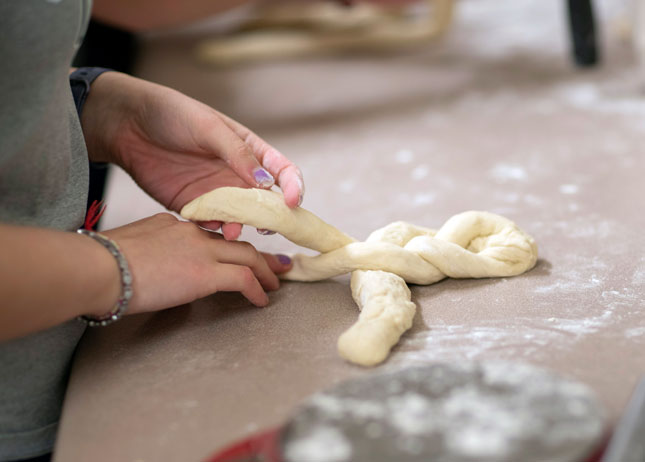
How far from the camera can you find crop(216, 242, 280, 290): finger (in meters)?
1.00

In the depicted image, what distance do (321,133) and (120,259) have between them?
47.3 inches

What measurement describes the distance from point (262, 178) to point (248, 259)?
0.41 feet

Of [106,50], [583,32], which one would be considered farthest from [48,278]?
[106,50]

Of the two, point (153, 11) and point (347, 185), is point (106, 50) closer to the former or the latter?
point (153, 11)

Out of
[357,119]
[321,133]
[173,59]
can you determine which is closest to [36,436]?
[321,133]

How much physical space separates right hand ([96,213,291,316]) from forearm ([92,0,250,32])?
1.57m

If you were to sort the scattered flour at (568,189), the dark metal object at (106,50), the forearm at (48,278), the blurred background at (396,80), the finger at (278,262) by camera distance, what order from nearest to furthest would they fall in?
the forearm at (48,278)
the finger at (278,262)
the scattered flour at (568,189)
the blurred background at (396,80)
the dark metal object at (106,50)

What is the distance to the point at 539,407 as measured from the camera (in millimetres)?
623

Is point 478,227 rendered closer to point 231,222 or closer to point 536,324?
point 536,324

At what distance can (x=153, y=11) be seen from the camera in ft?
7.97

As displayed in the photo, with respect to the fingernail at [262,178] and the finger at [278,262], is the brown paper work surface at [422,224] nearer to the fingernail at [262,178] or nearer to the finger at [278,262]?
the finger at [278,262]

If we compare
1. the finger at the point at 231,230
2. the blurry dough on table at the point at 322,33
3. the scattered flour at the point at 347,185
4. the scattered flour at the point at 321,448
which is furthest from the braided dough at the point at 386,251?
the blurry dough on table at the point at 322,33

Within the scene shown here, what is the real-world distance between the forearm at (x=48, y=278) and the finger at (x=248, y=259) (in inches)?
7.2

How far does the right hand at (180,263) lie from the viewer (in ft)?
2.93
